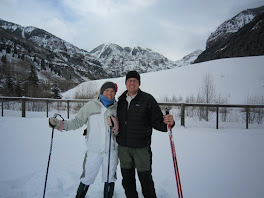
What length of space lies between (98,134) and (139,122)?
0.57 meters

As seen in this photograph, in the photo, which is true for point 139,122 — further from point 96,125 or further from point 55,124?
point 55,124

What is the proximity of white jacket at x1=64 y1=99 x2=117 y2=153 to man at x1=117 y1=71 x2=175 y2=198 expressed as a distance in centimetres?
16

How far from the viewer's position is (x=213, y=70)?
19156mm

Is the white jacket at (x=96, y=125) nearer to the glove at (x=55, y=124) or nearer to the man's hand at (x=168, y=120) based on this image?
the glove at (x=55, y=124)

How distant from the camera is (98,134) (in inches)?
80.0

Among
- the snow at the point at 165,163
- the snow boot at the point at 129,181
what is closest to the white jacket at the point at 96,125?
the snow boot at the point at 129,181

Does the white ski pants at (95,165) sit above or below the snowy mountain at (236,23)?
below

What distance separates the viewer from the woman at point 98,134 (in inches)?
78.0

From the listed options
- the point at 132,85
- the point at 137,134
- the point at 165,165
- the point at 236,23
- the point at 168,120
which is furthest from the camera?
the point at 236,23

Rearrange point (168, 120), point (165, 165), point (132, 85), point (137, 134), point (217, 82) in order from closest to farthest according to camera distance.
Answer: point (168, 120)
point (137, 134)
point (132, 85)
point (165, 165)
point (217, 82)

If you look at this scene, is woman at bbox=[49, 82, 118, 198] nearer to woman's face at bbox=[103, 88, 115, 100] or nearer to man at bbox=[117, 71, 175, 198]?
woman's face at bbox=[103, 88, 115, 100]

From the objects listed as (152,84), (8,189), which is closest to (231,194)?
(8,189)

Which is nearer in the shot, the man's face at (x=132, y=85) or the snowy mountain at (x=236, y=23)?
the man's face at (x=132, y=85)

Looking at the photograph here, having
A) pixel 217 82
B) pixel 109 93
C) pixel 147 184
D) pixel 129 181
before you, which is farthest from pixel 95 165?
pixel 217 82
